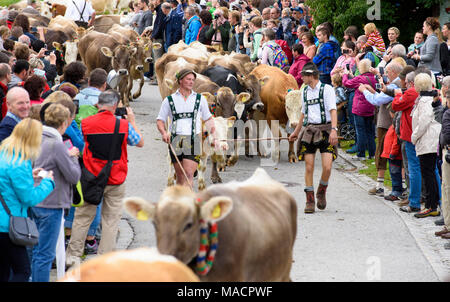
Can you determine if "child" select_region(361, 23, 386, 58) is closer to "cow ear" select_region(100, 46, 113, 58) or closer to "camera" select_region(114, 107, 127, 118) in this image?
"cow ear" select_region(100, 46, 113, 58)

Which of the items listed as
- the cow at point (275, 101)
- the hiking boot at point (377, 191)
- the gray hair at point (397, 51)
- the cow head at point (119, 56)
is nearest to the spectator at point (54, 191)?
the hiking boot at point (377, 191)

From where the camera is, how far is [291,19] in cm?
Answer: 1966

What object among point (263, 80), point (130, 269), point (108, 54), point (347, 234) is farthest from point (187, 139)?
point (108, 54)

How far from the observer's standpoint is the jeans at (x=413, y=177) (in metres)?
10.9

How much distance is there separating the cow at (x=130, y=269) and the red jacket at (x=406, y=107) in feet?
26.3

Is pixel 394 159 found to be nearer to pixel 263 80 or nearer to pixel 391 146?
pixel 391 146

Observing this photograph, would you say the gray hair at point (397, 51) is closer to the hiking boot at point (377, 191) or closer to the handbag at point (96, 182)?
the hiking boot at point (377, 191)

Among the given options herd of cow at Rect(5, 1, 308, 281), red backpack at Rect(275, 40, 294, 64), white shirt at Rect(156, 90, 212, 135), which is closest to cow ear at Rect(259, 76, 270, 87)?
herd of cow at Rect(5, 1, 308, 281)

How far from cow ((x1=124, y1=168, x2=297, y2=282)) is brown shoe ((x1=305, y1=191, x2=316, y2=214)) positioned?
435 cm

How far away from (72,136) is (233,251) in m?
3.30

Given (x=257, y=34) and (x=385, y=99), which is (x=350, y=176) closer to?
(x=385, y=99)

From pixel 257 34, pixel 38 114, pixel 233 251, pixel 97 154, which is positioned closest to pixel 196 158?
pixel 97 154

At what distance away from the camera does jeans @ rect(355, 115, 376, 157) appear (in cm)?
1416

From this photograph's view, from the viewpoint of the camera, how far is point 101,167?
824cm
